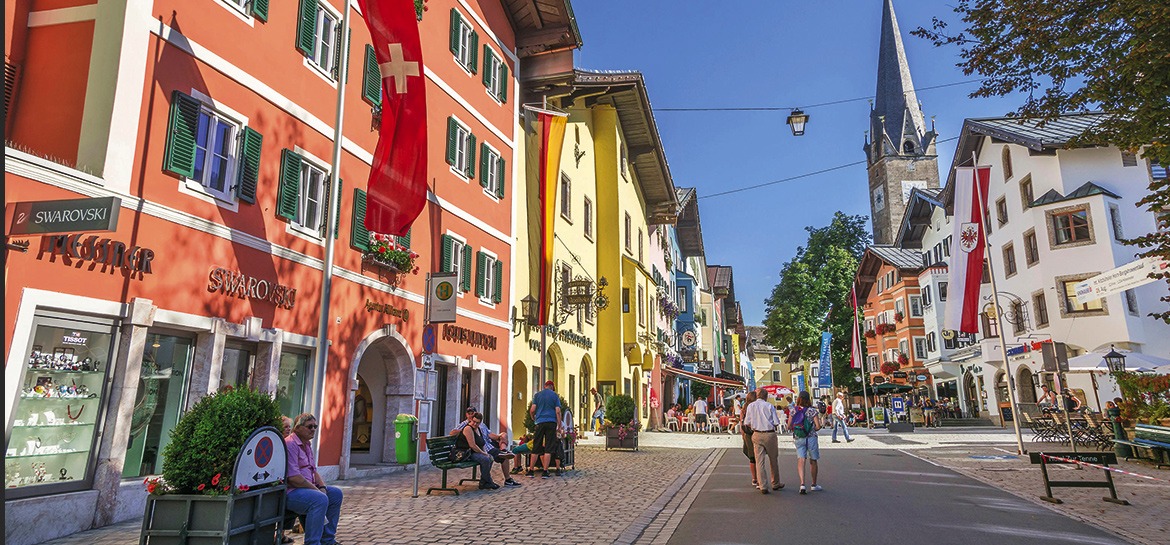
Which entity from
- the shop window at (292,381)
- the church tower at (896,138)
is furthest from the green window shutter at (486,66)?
the church tower at (896,138)

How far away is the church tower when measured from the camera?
89125 millimetres

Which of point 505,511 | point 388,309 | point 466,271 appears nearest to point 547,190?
point 466,271

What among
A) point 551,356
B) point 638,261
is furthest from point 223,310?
point 638,261

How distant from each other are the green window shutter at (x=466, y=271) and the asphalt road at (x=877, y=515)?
737 centimetres

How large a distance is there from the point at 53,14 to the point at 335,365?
644 centimetres

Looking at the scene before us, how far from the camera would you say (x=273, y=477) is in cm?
605

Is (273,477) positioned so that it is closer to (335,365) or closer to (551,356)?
(335,365)

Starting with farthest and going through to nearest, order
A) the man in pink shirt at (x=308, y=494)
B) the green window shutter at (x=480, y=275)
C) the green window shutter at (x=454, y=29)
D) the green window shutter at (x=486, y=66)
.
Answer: the green window shutter at (x=486, y=66), the green window shutter at (x=480, y=275), the green window shutter at (x=454, y=29), the man in pink shirt at (x=308, y=494)

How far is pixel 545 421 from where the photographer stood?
14.0 metres

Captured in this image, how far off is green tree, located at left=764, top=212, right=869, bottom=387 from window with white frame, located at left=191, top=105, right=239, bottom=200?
48.8 metres

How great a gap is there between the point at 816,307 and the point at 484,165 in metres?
42.1

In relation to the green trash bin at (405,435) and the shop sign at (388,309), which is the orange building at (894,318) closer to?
the shop sign at (388,309)

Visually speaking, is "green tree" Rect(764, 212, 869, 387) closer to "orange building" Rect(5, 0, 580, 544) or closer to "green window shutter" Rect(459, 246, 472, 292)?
"green window shutter" Rect(459, 246, 472, 292)

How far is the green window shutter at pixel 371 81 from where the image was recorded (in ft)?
47.2
